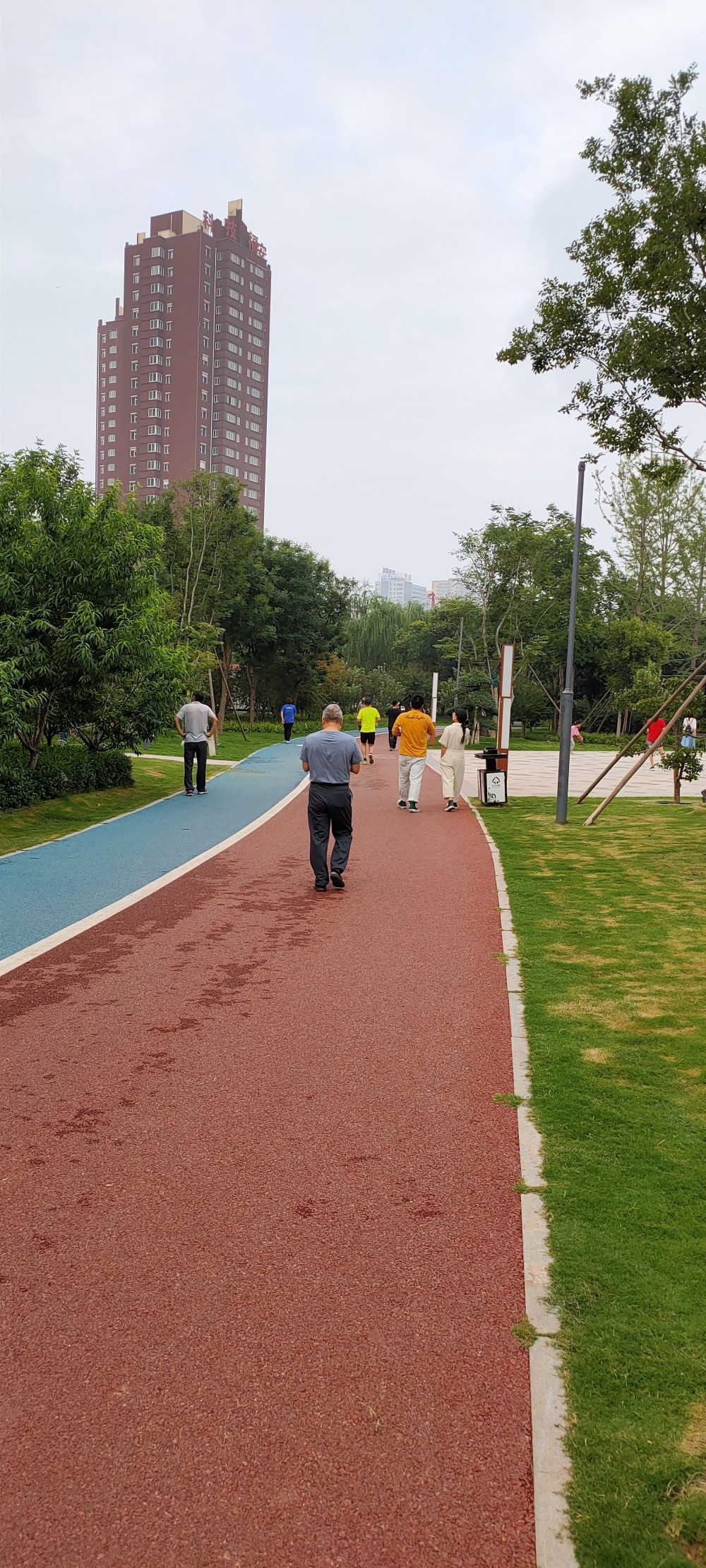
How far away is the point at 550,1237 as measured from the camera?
11.8 feet

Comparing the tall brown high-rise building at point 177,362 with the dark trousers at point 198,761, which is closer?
the dark trousers at point 198,761

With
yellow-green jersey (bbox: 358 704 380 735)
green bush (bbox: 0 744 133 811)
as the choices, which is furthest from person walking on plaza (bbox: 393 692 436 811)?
yellow-green jersey (bbox: 358 704 380 735)

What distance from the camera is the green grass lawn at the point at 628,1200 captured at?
2457mm

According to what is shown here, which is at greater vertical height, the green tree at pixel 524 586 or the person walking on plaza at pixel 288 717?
the green tree at pixel 524 586

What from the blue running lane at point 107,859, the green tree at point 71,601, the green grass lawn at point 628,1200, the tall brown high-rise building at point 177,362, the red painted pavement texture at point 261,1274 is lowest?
the red painted pavement texture at point 261,1274

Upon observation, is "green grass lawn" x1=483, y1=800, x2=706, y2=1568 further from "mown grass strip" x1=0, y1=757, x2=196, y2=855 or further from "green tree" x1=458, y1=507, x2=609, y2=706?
"green tree" x1=458, y1=507, x2=609, y2=706

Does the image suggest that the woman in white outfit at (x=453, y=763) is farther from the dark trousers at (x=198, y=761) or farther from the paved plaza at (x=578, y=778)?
the dark trousers at (x=198, y=761)

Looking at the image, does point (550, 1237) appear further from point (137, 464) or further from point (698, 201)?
point (137, 464)

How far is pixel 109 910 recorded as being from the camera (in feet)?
29.7

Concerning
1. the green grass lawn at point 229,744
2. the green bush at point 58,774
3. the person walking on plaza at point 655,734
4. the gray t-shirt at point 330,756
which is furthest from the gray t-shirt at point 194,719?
the gray t-shirt at point 330,756

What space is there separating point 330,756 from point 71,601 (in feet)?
26.9

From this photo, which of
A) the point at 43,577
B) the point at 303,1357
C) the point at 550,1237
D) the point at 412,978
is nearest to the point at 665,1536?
the point at 303,1357

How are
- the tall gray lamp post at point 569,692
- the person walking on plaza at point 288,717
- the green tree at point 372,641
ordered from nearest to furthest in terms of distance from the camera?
1. the tall gray lamp post at point 569,692
2. the person walking on plaza at point 288,717
3. the green tree at point 372,641

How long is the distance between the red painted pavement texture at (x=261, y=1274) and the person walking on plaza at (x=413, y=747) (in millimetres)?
9605
